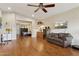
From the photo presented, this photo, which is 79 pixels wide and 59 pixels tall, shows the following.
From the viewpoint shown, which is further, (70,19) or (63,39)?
(63,39)

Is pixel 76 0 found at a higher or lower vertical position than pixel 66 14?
lower

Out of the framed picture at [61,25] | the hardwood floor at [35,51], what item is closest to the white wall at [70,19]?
the framed picture at [61,25]

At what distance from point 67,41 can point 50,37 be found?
137 centimetres

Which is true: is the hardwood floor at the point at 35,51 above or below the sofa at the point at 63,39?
below

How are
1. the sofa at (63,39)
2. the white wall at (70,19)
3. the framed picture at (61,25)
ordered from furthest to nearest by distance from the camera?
1. the sofa at (63,39)
2. the framed picture at (61,25)
3. the white wall at (70,19)

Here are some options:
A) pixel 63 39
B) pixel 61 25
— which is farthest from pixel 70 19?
pixel 63 39

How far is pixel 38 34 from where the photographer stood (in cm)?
591

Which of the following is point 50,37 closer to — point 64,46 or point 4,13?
point 64,46

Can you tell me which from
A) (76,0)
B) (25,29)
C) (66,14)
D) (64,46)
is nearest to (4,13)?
(25,29)

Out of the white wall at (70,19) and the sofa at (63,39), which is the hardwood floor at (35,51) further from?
the white wall at (70,19)

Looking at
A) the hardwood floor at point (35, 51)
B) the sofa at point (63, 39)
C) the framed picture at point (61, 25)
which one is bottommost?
the hardwood floor at point (35, 51)

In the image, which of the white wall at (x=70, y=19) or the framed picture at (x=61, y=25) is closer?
the white wall at (x=70, y=19)

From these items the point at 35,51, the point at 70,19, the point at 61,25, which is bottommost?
the point at 35,51

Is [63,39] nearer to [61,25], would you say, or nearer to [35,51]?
[61,25]
